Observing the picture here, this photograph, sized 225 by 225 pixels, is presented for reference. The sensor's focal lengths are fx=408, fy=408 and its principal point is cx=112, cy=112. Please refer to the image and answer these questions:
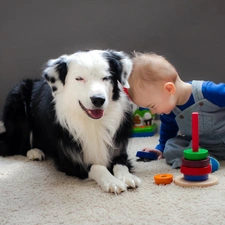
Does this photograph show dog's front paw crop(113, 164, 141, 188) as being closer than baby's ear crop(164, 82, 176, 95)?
Yes

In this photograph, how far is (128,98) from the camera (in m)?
1.92

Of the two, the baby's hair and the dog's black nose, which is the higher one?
the baby's hair

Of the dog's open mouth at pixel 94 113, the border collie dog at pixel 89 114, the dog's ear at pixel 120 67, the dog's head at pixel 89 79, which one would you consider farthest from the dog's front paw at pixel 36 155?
the dog's ear at pixel 120 67

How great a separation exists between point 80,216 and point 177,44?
1767 mm

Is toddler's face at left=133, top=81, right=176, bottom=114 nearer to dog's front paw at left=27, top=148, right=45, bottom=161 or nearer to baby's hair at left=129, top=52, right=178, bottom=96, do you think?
baby's hair at left=129, top=52, right=178, bottom=96

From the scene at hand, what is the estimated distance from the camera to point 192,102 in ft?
6.29

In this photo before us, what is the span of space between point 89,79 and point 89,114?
0.50 feet

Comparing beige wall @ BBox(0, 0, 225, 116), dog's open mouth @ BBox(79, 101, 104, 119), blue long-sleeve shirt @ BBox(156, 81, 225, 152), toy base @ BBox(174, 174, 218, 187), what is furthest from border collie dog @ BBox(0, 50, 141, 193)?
beige wall @ BBox(0, 0, 225, 116)

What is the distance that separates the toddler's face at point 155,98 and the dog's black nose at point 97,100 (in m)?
0.25

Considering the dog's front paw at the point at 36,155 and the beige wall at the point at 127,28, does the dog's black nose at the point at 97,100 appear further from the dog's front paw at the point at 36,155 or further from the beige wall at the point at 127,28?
the beige wall at the point at 127,28

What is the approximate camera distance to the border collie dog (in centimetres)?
171

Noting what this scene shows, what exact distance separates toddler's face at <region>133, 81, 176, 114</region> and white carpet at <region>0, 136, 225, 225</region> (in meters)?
0.29

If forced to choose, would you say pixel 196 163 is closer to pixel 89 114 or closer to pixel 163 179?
pixel 163 179

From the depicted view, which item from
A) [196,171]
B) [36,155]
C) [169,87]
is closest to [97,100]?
[169,87]
